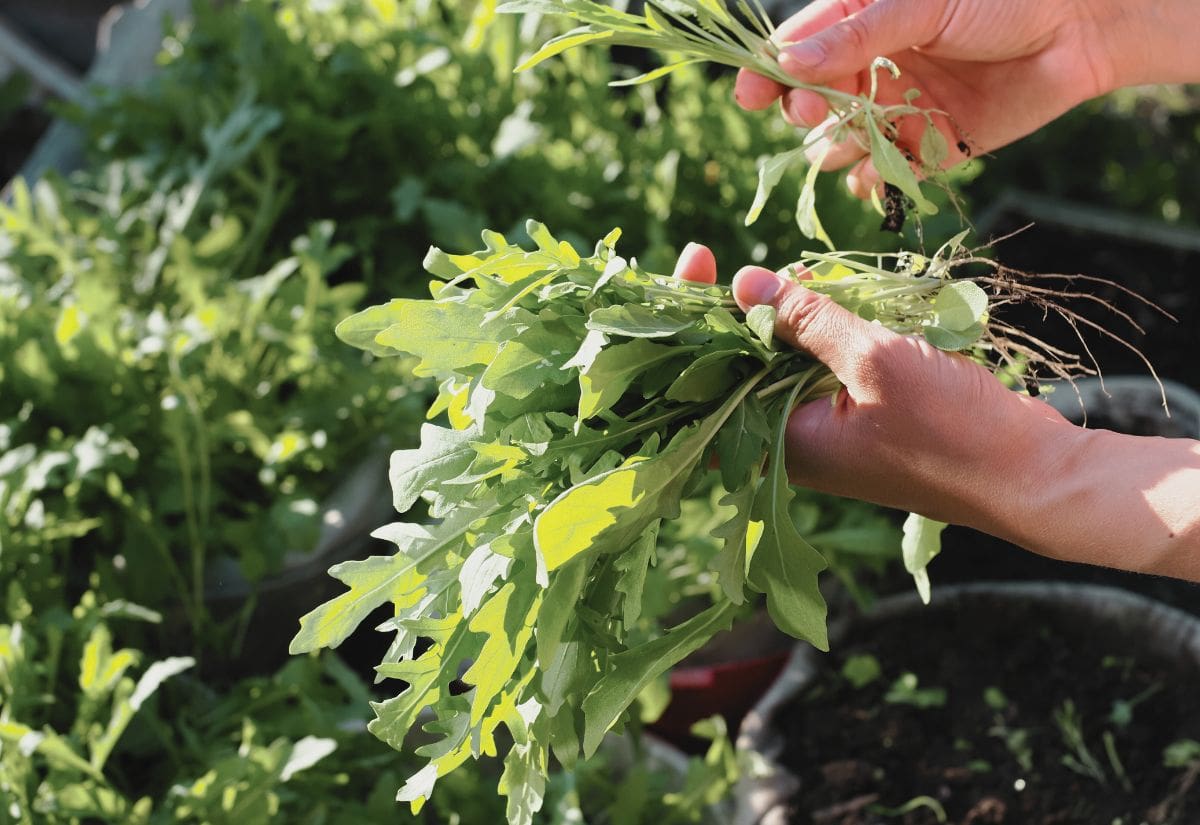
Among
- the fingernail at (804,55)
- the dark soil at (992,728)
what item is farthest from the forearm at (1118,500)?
the dark soil at (992,728)

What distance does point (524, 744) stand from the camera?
3.84ft

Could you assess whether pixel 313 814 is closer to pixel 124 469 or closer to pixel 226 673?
pixel 226 673

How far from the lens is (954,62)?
1658 mm

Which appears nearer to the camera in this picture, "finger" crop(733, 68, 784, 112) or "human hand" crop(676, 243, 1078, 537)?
"human hand" crop(676, 243, 1078, 537)

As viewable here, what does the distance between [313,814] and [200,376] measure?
0.83 m

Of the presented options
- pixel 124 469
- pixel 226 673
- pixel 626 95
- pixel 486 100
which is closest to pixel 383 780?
pixel 226 673

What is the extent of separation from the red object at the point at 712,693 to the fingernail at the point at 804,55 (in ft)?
3.63

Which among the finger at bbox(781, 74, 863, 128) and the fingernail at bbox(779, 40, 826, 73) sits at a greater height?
the fingernail at bbox(779, 40, 826, 73)

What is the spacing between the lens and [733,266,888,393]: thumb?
1120 millimetres

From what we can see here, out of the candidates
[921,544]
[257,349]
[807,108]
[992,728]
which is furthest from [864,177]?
[257,349]

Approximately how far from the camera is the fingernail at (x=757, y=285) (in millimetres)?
1160

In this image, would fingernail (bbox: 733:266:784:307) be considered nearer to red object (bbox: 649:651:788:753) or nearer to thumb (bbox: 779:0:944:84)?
thumb (bbox: 779:0:944:84)

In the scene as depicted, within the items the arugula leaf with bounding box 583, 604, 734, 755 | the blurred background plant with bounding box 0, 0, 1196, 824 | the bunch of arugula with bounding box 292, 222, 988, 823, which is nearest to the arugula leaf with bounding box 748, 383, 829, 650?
the bunch of arugula with bounding box 292, 222, 988, 823

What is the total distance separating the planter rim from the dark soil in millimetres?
23
